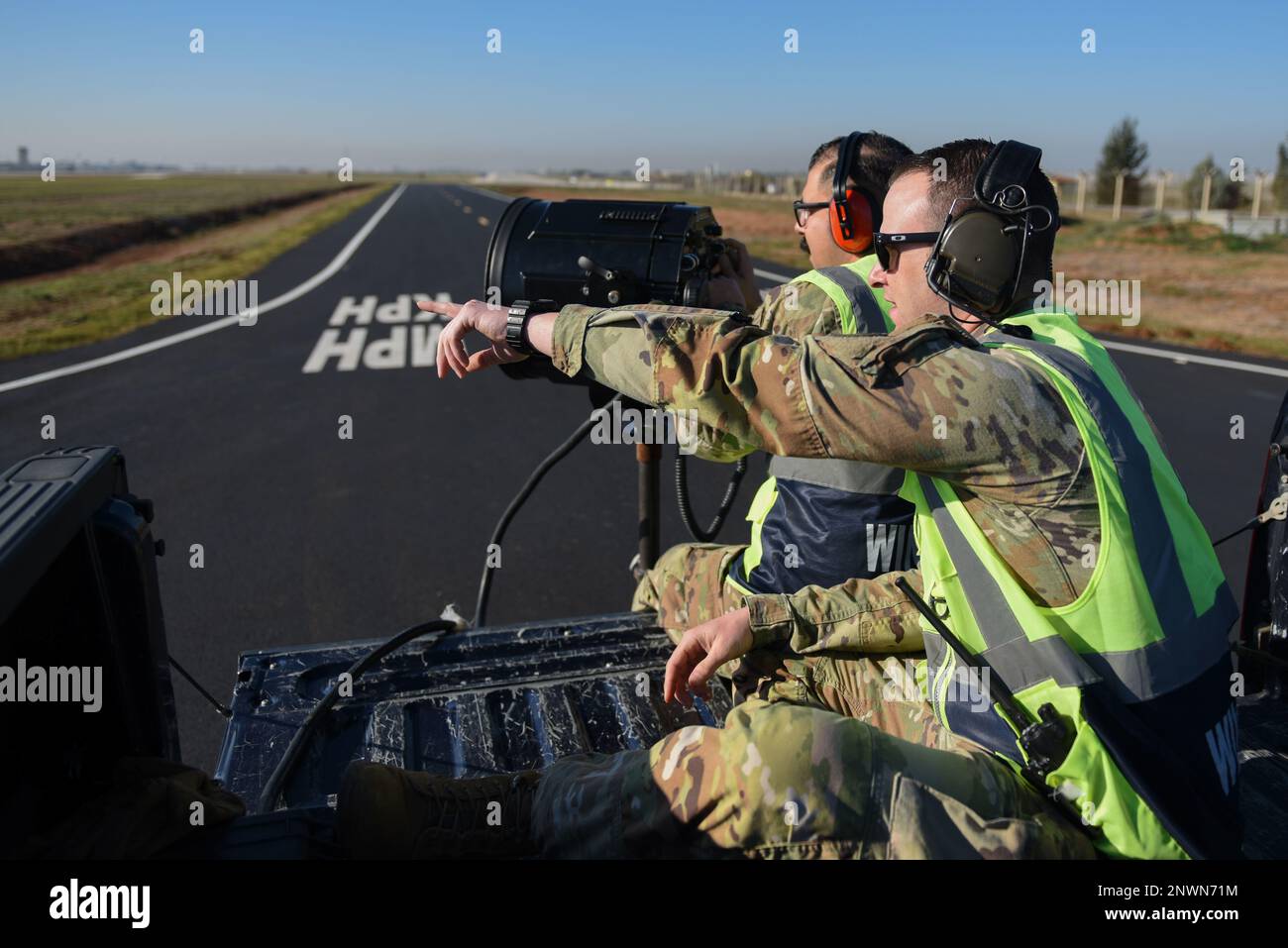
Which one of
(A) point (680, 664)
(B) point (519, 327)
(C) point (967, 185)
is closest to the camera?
(C) point (967, 185)

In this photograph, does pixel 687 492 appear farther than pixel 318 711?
Yes

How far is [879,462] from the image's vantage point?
182cm

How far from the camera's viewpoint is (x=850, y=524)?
286cm

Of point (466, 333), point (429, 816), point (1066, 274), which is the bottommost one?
point (429, 816)

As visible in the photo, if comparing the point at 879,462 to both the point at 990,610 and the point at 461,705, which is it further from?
the point at 461,705

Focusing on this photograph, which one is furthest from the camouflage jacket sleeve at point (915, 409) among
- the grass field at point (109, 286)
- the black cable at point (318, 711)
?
the grass field at point (109, 286)

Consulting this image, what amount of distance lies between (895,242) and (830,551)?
3.54 feet
